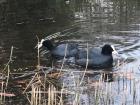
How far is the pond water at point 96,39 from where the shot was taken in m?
11.9

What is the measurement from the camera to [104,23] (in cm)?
2066

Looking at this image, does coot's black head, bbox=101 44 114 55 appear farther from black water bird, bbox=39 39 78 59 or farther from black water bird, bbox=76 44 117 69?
black water bird, bbox=39 39 78 59

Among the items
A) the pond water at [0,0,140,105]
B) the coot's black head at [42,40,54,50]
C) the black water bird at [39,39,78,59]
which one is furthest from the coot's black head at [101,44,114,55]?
the coot's black head at [42,40,54,50]

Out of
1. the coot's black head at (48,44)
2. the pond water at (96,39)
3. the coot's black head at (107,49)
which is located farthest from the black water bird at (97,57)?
the coot's black head at (48,44)

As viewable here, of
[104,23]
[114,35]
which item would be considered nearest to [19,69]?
[114,35]

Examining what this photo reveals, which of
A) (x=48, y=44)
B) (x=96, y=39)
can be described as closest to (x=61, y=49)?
(x=48, y=44)

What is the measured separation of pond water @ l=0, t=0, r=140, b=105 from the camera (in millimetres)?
11881

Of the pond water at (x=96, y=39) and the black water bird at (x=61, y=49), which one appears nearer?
the pond water at (x=96, y=39)

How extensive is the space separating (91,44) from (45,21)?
4.73 metres

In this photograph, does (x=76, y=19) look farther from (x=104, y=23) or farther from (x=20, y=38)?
(x=20, y=38)

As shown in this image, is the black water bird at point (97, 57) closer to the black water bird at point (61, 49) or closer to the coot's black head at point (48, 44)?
the black water bird at point (61, 49)

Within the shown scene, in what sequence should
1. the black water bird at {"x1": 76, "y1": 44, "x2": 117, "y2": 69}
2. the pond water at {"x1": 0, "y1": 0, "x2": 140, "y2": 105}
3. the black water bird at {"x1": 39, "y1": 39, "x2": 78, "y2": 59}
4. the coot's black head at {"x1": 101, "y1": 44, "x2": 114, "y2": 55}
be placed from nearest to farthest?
1. the pond water at {"x1": 0, "y1": 0, "x2": 140, "y2": 105}
2. the black water bird at {"x1": 76, "y1": 44, "x2": 117, "y2": 69}
3. the coot's black head at {"x1": 101, "y1": 44, "x2": 114, "y2": 55}
4. the black water bird at {"x1": 39, "y1": 39, "x2": 78, "y2": 59}

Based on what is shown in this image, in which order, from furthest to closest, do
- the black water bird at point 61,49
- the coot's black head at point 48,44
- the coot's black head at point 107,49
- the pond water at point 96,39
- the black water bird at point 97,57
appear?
the coot's black head at point 48,44, the black water bird at point 61,49, the coot's black head at point 107,49, the black water bird at point 97,57, the pond water at point 96,39

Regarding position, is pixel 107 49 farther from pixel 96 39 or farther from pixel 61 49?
pixel 96 39
